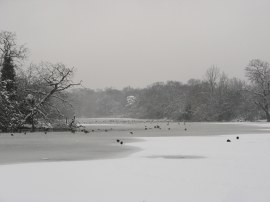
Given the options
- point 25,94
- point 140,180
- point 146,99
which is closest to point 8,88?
point 25,94

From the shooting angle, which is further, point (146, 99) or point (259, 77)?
point (146, 99)

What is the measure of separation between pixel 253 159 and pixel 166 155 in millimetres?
4119

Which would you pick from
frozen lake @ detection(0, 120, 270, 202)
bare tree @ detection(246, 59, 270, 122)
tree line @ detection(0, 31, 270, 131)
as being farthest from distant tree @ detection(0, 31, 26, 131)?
bare tree @ detection(246, 59, 270, 122)

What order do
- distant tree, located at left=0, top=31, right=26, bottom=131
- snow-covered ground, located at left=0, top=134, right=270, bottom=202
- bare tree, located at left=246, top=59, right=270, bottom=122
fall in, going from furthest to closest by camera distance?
1. bare tree, located at left=246, top=59, right=270, bottom=122
2. distant tree, located at left=0, top=31, right=26, bottom=131
3. snow-covered ground, located at left=0, top=134, right=270, bottom=202

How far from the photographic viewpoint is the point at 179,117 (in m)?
106

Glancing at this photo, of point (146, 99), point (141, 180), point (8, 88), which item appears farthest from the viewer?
point (146, 99)

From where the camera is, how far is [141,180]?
39.8ft

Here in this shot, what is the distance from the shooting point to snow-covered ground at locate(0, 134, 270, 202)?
399 inches

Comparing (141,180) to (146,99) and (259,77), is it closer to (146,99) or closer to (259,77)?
(259,77)

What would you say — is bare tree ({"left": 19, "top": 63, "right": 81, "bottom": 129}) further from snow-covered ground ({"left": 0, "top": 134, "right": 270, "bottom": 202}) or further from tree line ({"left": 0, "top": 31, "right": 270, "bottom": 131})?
snow-covered ground ({"left": 0, "top": 134, "right": 270, "bottom": 202})

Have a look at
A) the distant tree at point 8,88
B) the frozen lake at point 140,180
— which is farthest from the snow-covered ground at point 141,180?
the distant tree at point 8,88

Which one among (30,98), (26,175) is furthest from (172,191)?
(30,98)

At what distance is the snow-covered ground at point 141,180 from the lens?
10141 millimetres

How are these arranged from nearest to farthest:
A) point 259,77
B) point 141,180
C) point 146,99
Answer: point 141,180
point 259,77
point 146,99
